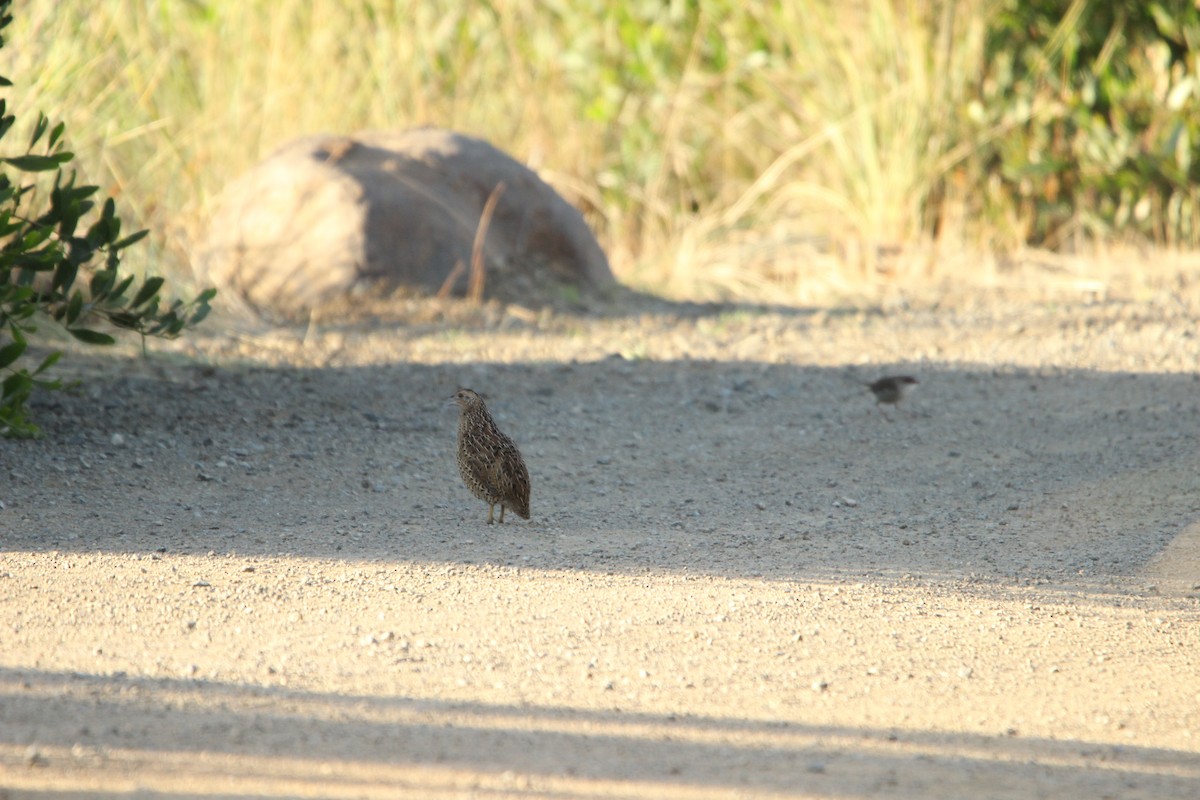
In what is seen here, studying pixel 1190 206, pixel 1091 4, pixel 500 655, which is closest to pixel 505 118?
pixel 1091 4

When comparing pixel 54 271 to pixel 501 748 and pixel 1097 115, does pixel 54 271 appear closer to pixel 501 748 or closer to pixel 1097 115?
pixel 501 748

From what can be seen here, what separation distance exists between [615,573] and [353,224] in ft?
16.3

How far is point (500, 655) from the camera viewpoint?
386 cm

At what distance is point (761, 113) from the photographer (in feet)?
39.2

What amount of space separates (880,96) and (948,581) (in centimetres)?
713

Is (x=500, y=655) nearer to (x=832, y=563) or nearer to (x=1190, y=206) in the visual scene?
(x=832, y=563)

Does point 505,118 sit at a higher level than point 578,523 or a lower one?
higher

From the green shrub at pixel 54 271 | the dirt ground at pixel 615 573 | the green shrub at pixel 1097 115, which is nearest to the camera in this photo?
the dirt ground at pixel 615 573

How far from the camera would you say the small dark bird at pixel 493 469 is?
203 inches

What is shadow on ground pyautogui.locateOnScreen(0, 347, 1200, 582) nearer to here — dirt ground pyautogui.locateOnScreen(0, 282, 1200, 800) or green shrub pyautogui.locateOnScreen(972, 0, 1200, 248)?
dirt ground pyautogui.locateOnScreen(0, 282, 1200, 800)

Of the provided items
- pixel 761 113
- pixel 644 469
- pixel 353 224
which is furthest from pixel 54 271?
pixel 761 113

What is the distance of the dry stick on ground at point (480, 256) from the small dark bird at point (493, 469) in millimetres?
3819

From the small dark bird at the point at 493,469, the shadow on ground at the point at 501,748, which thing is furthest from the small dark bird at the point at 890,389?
the shadow on ground at the point at 501,748

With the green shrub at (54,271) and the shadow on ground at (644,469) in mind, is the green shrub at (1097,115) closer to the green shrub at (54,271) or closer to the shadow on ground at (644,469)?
the shadow on ground at (644,469)
